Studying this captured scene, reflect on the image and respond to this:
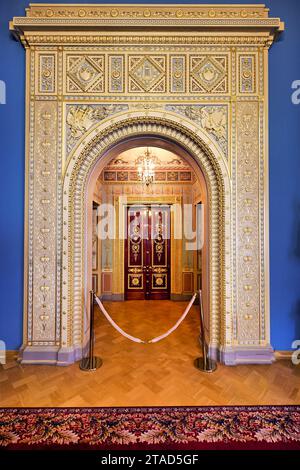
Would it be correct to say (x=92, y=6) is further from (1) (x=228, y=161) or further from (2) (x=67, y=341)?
(2) (x=67, y=341)

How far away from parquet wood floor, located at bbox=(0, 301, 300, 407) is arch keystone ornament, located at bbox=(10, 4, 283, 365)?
16.0 inches

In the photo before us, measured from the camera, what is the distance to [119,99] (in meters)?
3.19

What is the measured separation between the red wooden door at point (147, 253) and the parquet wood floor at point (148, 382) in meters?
3.15

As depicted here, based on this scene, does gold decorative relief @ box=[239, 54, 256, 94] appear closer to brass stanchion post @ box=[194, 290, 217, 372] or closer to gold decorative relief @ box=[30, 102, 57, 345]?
gold decorative relief @ box=[30, 102, 57, 345]

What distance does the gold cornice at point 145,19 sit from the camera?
3041 millimetres

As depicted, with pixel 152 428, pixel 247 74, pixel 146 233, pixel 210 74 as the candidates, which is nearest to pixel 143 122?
pixel 210 74

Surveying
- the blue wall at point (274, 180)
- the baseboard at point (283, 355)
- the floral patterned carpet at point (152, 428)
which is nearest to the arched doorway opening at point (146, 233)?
the blue wall at point (274, 180)

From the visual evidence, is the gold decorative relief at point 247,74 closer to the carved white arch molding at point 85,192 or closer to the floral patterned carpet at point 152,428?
the carved white arch molding at point 85,192

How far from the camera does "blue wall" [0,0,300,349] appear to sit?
10.7 ft

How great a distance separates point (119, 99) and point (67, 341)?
369cm

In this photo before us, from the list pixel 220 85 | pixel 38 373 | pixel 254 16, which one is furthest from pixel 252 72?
pixel 38 373

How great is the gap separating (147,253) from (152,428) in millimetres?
4988

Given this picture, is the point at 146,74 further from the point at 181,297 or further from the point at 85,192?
the point at 181,297

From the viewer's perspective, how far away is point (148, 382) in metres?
2.64
